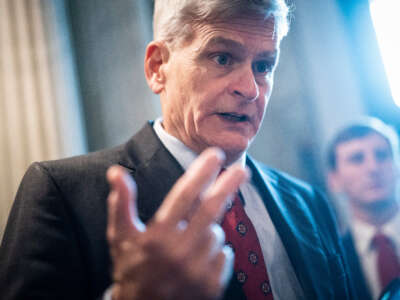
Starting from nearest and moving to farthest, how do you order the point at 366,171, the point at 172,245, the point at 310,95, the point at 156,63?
the point at 172,245 < the point at 156,63 < the point at 366,171 < the point at 310,95

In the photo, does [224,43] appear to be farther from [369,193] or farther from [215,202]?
[369,193]

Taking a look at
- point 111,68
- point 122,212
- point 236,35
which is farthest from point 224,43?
point 111,68

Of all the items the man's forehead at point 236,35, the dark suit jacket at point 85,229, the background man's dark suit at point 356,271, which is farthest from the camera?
the background man's dark suit at point 356,271

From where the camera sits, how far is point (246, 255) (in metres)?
0.75

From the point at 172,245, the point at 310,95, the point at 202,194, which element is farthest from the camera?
the point at 310,95

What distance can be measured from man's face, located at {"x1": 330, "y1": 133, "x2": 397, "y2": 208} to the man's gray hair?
1.28 metres

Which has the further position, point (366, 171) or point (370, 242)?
point (366, 171)

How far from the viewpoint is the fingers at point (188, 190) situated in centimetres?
38

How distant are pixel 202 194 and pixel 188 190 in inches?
4.6

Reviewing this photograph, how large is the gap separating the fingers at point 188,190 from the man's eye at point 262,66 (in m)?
0.57

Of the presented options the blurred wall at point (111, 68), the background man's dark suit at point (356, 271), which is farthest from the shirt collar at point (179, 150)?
the background man's dark suit at point (356, 271)

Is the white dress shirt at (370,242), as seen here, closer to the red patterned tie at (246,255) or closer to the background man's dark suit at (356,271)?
the background man's dark suit at (356,271)

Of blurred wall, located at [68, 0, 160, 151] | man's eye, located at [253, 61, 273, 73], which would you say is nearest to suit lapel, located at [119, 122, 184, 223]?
man's eye, located at [253, 61, 273, 73]

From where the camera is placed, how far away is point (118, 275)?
392 millimetres
